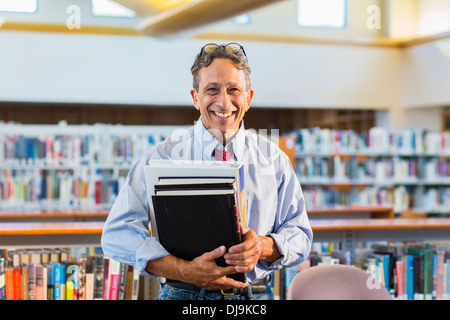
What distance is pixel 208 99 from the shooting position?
1.29m

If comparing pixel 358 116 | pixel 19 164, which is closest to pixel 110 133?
pixel 19 164

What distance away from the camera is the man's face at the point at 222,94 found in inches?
50.3

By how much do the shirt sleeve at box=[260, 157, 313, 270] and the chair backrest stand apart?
1.34 feet

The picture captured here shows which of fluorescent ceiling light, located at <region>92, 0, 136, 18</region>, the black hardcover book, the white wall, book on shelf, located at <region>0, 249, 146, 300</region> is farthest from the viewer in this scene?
the white wall

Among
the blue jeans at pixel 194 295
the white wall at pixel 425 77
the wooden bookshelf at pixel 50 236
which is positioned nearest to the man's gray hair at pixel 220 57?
the blue jeans at pixel 194 295

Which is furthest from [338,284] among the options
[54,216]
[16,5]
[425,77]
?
[425,77]

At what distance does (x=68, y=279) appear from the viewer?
2.55 metres

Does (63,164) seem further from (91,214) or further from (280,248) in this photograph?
(280,248)

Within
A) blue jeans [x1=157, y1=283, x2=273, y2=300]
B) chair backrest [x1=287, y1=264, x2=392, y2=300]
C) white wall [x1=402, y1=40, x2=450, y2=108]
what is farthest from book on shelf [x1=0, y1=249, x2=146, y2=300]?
white wall [x1=402, y1=40, x2=450, y2=108]

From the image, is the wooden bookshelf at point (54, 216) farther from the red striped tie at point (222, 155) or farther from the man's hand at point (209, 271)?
the man's hand at point (209, 271)

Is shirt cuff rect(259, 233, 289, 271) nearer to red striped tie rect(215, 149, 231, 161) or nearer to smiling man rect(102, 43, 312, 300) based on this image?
smiling man rect(102, 43, 312, 300)

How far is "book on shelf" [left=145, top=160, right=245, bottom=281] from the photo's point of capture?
41.3 inches
